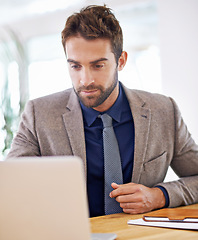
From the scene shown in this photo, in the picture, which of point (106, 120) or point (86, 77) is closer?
point (86, 77)

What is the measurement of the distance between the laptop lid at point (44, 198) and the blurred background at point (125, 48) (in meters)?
2.98

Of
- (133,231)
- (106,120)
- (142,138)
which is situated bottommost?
(133,231)

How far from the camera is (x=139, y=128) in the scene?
187 cm

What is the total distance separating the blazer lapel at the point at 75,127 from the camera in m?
1.79

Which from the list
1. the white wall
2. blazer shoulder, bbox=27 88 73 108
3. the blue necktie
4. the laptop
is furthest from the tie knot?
the white wall

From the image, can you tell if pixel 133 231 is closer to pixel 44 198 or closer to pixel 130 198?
pixel 130 198

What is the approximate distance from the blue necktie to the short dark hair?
45cm

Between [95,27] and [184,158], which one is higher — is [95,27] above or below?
above

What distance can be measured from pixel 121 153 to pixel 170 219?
653 millimetres

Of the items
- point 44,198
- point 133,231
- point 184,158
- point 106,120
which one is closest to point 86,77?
point 106,120

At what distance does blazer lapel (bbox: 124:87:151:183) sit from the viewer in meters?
1.81

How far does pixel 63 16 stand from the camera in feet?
14.9

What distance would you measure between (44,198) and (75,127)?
0.99 metres

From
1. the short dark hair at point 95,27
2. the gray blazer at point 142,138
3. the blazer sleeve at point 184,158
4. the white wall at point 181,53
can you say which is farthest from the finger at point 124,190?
the white wall at point 181,53
